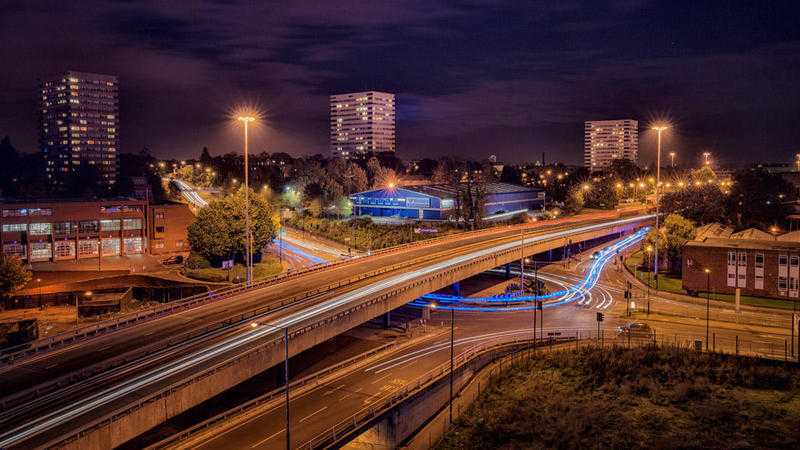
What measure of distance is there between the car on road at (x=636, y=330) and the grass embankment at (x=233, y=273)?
116ft

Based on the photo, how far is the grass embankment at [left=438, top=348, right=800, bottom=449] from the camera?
2800cm

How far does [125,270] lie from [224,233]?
13990 millimetres

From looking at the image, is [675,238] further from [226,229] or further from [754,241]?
[226,229]

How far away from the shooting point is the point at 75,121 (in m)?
194

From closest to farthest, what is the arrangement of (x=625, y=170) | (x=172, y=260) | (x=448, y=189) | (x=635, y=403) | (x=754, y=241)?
1. (x=635, y=403)
2. (x=754, y=241)
3. (x=172, y=260)
4. (x=448, y=189)
5. (x=625, y=170)

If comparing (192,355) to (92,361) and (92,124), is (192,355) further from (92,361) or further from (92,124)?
(92,124)

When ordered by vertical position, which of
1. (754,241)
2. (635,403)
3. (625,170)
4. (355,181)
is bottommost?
(635,403)

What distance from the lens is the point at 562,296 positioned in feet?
196

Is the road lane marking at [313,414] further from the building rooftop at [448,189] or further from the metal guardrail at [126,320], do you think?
the building rooftop at [448,189]

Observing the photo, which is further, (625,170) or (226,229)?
(625,170)

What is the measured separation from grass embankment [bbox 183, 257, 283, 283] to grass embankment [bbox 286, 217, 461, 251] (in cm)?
1570

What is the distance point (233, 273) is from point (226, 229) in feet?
16.5

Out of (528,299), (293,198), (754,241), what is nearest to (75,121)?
(293,198)

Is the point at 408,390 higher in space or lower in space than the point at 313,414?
higher
